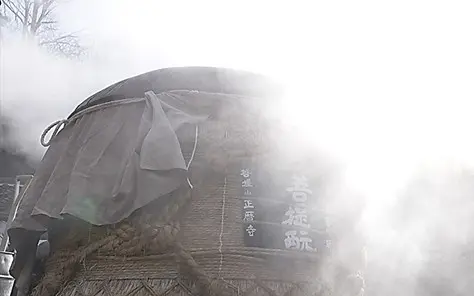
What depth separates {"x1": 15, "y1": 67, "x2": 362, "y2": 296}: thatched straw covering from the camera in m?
2.38

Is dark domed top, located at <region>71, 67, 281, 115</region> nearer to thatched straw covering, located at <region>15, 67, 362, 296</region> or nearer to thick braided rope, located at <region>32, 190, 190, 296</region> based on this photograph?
thatched straw covering, located at <region>15, 67, 362, 296</region>

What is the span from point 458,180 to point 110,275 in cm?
337

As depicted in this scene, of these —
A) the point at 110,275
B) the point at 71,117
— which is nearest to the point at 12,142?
the point at 71,117

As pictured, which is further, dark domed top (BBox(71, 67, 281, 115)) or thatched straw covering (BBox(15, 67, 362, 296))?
dark domed top (BBox(71, 67, 281, 115))

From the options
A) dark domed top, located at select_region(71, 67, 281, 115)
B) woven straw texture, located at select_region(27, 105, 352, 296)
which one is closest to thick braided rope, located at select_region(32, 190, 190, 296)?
woven straw texture, located at select_region(27, 105, 352, 296)

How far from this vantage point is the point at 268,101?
2781 mm

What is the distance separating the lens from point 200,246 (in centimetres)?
242

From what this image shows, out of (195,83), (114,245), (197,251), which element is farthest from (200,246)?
(195,83)

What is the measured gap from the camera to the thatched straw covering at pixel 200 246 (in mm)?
2379

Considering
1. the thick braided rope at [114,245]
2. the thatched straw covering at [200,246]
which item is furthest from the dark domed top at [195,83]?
the thick braided rope at [114,245]

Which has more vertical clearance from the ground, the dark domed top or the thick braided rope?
the dark domed top

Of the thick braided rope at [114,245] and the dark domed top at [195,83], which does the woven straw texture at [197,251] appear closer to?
the thick braided rope at [114,245]

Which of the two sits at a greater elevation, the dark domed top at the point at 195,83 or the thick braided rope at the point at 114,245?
the dark domed top at the point at 195,83

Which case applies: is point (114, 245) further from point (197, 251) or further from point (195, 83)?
point (195, 83)
